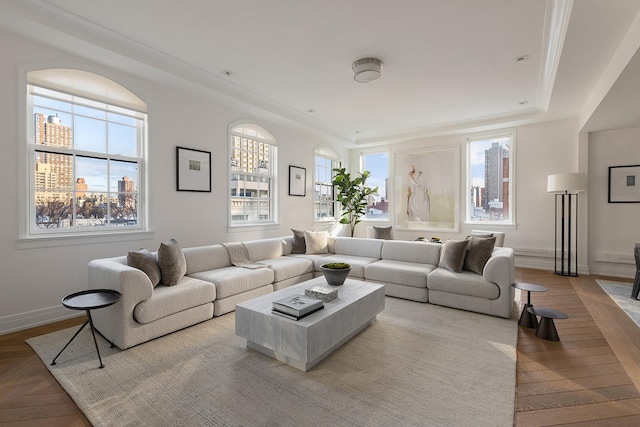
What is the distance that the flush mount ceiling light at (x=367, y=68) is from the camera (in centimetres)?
349

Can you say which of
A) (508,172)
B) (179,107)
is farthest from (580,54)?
(179,107)

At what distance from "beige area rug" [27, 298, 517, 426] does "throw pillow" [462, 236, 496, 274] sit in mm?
857

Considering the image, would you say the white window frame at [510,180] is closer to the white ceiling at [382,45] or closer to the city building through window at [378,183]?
the white ceiling at [382,45]

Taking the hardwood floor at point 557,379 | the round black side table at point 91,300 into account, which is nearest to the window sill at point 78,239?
the hardwood floor at point 557,379

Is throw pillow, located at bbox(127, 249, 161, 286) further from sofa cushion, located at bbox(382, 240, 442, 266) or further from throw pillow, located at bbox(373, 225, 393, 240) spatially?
throw pillow, located at bbox(373, 225, 393, 240)

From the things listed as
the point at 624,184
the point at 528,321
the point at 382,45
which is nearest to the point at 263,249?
the point at 382,45

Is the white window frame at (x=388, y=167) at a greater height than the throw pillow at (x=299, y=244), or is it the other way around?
the white window frame at (x=388, y=167)

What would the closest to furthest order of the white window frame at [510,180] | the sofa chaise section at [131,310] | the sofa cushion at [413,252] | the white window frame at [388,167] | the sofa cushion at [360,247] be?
the sofa chaise section at [131,310], the sofa cushion at [413,252], the sofa cushion at [360,247], the white window frame at [510,180], the white window frame at [388,167]

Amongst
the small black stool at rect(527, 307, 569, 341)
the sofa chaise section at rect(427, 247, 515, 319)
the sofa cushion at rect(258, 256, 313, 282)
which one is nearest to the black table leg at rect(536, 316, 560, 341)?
the small black stool at rect(527, 307, 569, 341)

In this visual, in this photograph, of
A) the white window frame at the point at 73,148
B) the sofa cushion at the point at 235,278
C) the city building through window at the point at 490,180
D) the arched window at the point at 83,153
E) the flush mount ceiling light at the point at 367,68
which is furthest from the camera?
the city building through window at the point at 490,180

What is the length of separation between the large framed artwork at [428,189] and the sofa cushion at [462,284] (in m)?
3.24

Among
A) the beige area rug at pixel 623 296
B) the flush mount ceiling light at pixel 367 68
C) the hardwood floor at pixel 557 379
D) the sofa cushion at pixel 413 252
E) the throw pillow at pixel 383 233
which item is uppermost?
the flush mount ceiling light at pixel 367 68

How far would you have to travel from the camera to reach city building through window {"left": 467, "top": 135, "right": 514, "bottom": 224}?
5.98 metres

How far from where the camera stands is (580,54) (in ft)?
10.1
